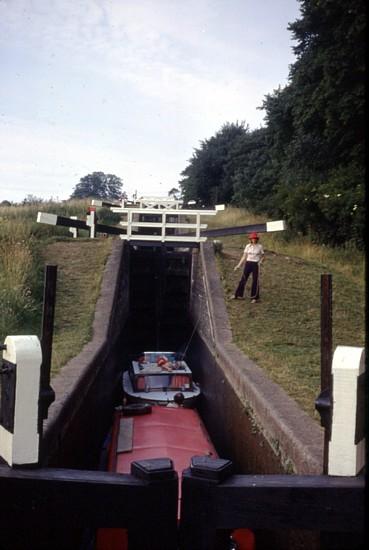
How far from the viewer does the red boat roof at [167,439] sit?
595 cm

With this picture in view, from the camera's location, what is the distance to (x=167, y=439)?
21.0 feet

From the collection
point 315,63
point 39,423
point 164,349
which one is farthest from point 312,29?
point 39,423

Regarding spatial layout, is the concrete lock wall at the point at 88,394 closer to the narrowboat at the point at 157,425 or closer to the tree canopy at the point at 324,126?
the narrowboat at the point at 157,425

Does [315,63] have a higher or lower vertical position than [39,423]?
higher

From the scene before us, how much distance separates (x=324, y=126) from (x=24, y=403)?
16.4m

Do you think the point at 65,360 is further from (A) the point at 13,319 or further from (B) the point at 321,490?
(B) the point at 321,490

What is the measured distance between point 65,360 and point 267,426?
2472 mm

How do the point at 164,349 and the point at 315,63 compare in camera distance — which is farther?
the point at 315,63

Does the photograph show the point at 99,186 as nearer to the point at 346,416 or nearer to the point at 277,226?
the point at 277,226

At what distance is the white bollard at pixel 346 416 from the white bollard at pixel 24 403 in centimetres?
132

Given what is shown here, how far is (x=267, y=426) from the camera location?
5043 millimetres

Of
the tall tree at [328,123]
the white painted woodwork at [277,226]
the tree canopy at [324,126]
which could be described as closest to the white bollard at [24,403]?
the white painted woodwork at [277,226]

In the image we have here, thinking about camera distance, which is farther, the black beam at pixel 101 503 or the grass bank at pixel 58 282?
the grass bank at pixel 58 282

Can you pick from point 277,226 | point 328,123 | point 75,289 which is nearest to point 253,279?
point 277,226
